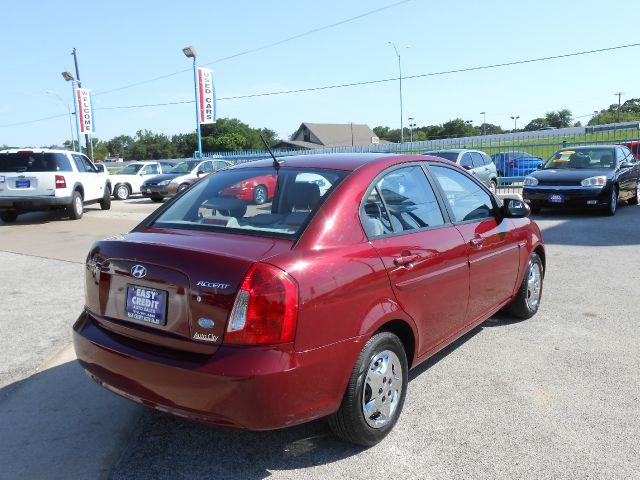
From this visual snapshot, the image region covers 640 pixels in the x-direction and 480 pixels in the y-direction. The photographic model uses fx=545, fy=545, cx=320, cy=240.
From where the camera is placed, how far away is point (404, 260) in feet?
10.4

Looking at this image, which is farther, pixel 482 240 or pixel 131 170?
pixel 131 170

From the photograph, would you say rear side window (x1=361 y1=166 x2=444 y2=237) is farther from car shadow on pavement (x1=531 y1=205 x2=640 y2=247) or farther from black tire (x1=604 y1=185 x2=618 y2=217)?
black tire (x1=604 y1=185 x2=618 y2=217)

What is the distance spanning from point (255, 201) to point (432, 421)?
68.3 inches

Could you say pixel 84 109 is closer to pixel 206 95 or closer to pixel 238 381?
pixel 206 95

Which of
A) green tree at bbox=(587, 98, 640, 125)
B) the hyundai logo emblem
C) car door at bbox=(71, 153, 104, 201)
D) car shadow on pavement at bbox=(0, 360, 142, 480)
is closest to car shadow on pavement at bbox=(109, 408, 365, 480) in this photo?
car shadow on pavement at bbox=(0, 360, 142, 480)

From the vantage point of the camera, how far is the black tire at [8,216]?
46.1ft

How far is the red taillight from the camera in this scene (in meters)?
2.45

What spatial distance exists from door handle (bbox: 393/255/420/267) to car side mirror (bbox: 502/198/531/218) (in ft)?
4.97

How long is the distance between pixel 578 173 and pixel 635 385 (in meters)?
9.07

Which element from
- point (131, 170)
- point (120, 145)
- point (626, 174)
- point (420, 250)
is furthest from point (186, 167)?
point (120, 145)

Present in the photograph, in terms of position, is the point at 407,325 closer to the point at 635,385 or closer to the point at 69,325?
the point at 635,385

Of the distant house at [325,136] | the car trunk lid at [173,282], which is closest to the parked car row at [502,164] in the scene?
the car trunk lid at [173,282]

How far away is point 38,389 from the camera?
12.6 ft

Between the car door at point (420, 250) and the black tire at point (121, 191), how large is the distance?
20614 millimetres
